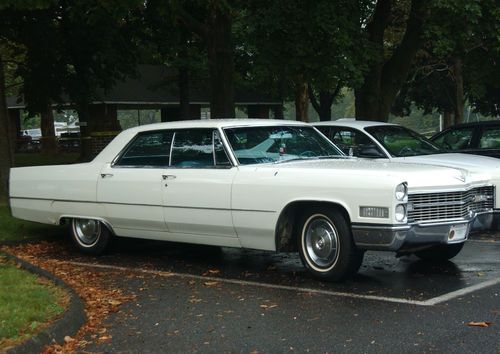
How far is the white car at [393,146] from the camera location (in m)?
9.49

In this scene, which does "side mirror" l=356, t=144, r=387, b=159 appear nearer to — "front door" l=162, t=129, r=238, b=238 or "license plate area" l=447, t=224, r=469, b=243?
"front door" l=162, t=129, r=238, b=238

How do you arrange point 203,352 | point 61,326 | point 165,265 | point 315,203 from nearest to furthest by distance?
1. point 203,352
2. point 61,326
3. point 315,203
4. point 165,265

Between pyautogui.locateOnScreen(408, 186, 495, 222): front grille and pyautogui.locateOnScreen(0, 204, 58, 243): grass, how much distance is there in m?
5.92

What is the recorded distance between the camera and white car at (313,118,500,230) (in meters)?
9.49

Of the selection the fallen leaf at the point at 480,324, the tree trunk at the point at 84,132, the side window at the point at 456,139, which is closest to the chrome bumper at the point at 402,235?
the fallen leaf at the point at 480,324

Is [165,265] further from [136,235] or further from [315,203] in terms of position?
[315,203]

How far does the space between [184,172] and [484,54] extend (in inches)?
636

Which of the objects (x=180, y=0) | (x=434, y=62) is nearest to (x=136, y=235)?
(x=180, y=0)

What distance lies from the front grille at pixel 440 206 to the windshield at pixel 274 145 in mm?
1646

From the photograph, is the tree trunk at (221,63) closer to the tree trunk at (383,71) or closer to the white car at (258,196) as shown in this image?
the tree trunk at (383,71)

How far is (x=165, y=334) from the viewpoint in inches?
204

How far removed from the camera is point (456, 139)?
1215cm

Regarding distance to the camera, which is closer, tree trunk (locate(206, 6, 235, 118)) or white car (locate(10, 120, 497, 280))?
white car (locate(10, 120, 497, 280))

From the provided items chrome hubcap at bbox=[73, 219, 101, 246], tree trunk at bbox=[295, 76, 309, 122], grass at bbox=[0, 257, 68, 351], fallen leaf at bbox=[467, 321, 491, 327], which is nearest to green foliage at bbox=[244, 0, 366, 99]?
chrome hubcap at bbox=[73, 219, 101, 246]
